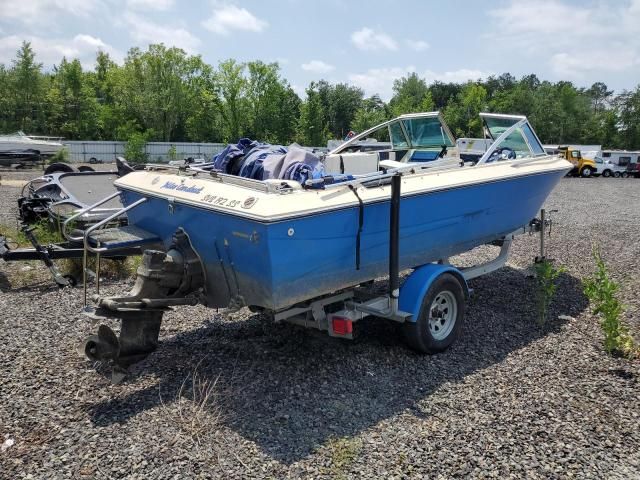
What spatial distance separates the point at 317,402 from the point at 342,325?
2.14ft

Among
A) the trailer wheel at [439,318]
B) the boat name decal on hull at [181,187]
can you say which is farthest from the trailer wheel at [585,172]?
the boat name decal on hull at [181,187]

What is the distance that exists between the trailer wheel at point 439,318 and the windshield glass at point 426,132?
2.38 meters

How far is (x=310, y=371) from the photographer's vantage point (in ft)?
15.6

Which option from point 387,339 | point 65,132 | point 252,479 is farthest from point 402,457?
point 65,132

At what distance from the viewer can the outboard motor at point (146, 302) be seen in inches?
167

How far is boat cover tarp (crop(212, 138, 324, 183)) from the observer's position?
4824mm

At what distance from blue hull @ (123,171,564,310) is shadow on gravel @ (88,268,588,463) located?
0.70m

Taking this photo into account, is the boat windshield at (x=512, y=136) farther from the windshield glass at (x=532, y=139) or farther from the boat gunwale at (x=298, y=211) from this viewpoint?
the boat gunwale at (x=298, y=211)

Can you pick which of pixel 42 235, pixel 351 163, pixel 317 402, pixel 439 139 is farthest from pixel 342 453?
pixel 42 235

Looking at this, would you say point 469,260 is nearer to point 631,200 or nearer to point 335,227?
point 335,227

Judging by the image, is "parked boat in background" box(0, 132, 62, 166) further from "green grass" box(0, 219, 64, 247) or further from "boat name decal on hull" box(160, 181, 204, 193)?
"boat name decal on hull" box(160, 181, 204, 193)

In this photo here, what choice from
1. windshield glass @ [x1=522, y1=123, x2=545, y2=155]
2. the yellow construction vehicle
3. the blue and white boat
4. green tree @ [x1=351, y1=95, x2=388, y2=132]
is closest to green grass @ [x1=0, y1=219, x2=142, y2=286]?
the blue and white boat

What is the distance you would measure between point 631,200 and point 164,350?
19602 millimetres

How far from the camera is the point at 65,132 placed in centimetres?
4788
